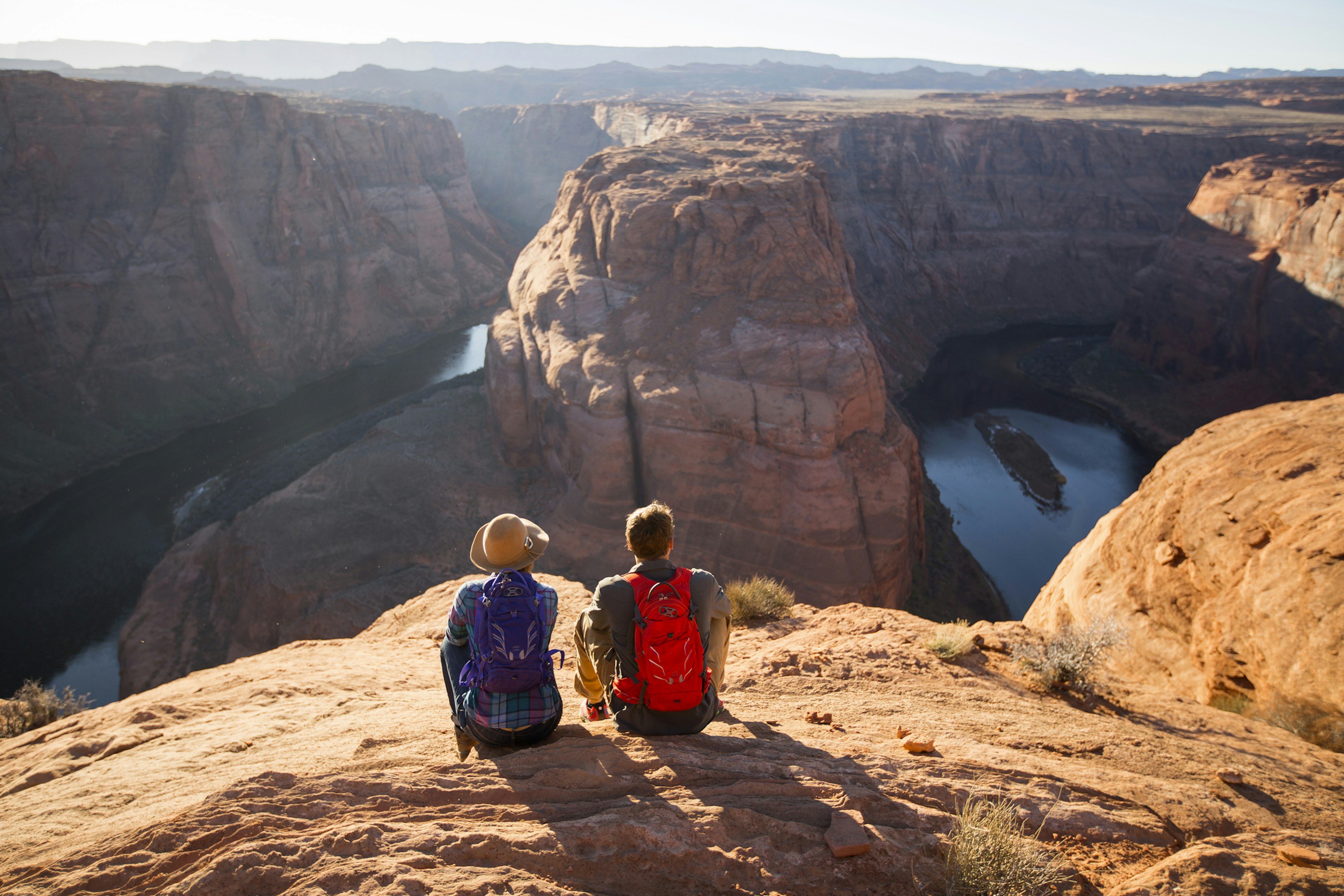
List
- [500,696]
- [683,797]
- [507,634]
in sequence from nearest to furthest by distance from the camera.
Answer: [683,797] → [507,634] → [500,696]

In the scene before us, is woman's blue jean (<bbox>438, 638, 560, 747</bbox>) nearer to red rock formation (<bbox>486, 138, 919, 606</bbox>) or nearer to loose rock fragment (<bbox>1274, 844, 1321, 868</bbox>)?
loose rock fragment (<bbox>1274, 844, 1321, 868</bbox>)

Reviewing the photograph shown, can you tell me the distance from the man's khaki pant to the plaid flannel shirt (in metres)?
0.25

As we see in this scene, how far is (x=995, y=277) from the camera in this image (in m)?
59.8

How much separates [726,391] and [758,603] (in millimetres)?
11968

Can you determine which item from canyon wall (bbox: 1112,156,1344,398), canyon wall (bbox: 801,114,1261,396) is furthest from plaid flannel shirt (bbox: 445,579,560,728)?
canyon wall (bbox: 801,114,1261,396)

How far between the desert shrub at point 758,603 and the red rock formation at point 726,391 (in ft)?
32.6

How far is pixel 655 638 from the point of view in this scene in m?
4.66

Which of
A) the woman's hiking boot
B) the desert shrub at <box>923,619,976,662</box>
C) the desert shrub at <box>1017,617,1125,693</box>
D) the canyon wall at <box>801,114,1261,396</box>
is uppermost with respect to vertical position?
the canyon wall at <box>801,114,1261,396</box>

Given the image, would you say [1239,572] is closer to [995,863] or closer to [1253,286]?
[995,863]

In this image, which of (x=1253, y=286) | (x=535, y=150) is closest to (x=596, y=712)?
(x=1253, y=286)

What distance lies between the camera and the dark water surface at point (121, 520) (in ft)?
81.1

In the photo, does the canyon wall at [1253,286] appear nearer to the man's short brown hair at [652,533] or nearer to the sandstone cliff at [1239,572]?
the sandstone cliff at [1239,572]

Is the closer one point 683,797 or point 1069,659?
point 683,797

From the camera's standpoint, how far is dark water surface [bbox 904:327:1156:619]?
29266mm
